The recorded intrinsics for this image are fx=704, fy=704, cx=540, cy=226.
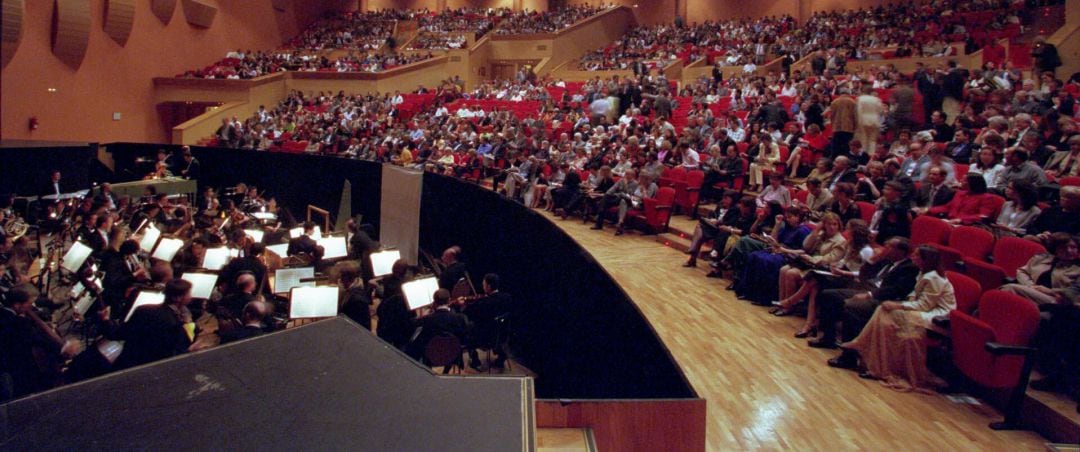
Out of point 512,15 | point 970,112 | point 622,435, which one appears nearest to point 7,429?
point 622,435

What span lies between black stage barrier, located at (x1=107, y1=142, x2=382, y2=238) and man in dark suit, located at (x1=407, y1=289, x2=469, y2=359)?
5784mm

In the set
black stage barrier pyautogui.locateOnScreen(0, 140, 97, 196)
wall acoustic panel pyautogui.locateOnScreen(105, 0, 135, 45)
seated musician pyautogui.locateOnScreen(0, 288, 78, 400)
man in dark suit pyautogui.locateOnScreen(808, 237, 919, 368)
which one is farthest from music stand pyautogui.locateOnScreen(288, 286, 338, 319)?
wall acoustic panel pyautogui.locateOnScreen(105, 0, 135, 45)

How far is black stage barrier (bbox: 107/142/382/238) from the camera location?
38.8ft

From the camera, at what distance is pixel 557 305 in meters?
5.62

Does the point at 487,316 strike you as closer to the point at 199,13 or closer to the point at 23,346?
the point at 23,346

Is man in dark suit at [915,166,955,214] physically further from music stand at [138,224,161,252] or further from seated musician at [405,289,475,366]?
A: music stand at [138,224,161,252]

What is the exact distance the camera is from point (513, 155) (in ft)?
43.0

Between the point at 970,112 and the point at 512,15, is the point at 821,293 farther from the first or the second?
the point at 512,15

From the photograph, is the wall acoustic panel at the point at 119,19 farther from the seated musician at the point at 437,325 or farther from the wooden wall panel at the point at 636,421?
the wooden wall panel at the point at 636,421

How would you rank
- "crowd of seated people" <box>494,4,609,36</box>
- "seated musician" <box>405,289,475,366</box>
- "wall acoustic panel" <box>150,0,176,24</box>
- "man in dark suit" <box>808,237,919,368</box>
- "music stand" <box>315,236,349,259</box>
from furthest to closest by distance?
"crowd of seated people" <box>494,4,609,36</box> → "wall acoustic panel" <box>150,0,176,24</box> → "music stand" <box>315,236,349,259</box> → "seated musician" <box>405,289,475,366</box> → "man in dark suit" <box>808,237,919,368</box>

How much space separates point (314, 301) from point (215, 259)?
226 centimetres

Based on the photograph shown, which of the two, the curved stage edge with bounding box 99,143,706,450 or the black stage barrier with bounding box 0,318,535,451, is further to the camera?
the curved stage edge with bounding box 99,143,706,450

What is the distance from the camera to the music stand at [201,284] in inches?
240

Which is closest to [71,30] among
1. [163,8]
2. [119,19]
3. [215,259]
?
[119,19]
